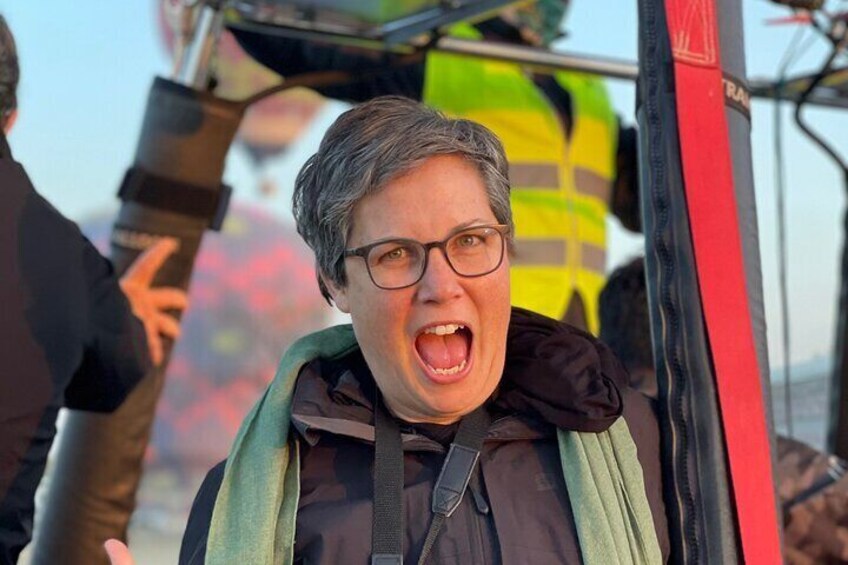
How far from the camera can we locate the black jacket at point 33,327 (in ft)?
4.91

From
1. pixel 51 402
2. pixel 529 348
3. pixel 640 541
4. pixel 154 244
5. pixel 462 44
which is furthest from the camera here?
pixel 462 44

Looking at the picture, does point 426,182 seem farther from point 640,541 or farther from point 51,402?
point 51,402

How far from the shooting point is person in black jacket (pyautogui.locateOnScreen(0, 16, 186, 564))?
150cm

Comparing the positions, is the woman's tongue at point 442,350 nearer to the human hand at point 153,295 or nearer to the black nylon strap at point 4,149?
the black nylon strap at point 4,149

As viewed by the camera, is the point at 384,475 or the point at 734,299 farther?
the point at 734,299

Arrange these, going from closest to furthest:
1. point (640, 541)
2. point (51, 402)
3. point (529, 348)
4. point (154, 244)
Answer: point (640, 541), point (529, 348), point (51, 402), point (154, 244)

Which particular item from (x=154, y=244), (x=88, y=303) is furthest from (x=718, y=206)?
(x=154, y=244)

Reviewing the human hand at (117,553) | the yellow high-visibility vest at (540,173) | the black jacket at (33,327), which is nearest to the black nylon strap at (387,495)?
the human hand at (117,553)

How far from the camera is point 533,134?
2500mm

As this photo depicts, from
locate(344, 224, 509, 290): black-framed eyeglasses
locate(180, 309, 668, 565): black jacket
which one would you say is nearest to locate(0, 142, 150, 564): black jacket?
locate(180, 309, 668, 565): black jacket

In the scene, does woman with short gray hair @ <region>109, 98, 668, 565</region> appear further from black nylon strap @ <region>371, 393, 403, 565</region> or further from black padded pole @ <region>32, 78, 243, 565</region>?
black padded pole @ <region>32, 78, 243, 565</region>

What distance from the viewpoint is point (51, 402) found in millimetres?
1547

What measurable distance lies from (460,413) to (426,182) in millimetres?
217

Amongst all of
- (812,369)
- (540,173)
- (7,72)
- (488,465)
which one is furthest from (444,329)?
(812,369)
